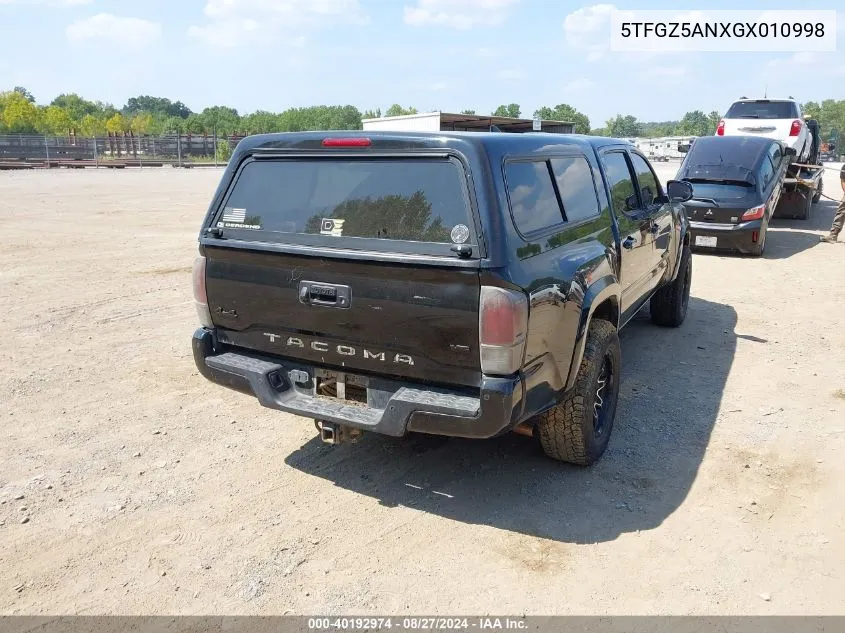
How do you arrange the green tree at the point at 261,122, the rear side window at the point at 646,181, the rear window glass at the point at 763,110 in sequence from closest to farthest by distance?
the rear side window at the point at 646,181, the rear window glass at the point at 763,110, the green tree at the point at 261,122

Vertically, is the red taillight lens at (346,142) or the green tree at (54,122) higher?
the green tree at (54,122)

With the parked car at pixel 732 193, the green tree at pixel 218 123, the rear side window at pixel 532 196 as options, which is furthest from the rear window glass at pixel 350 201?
the green tree at pixel 218 123

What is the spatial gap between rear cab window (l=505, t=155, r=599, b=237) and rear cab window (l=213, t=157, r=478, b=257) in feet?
1.15

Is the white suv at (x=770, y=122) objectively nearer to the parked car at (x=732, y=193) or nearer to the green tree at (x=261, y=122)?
the parked car at (x=732, y=193)

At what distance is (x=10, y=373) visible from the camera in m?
5.75

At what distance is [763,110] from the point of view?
16.6 m

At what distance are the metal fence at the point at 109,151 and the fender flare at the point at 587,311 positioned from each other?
135 ft

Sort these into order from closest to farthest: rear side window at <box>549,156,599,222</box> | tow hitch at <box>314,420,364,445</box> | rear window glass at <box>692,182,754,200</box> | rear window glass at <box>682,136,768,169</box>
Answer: tow hitch at <box>314,420,364,445</box>
rear side window at <box>549,156,599,222</box>
rear window glass at <box>692,182,754,200</box>
rear window glass at <box>682,136,768,169</box>

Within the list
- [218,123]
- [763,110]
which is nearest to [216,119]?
[218,123]

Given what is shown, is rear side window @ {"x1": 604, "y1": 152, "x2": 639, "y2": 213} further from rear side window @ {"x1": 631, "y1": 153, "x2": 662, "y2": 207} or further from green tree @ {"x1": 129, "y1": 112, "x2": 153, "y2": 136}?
green tree @ {"x1": 129, "y1": 112, "x2": 153, "y2": 136}

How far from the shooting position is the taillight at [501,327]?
320 cm

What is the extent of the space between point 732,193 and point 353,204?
32.4ft

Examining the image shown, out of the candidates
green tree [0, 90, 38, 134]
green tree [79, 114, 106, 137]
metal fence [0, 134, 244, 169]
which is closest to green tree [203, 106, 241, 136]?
green tree [79, 114, 106, 137]

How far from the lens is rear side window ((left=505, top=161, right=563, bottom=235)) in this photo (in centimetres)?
355
